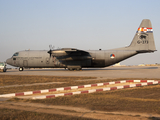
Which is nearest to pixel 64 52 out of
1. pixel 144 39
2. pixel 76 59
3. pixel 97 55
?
pixel 76 59

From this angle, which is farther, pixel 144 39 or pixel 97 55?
pixel 97 55

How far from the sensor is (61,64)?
4025 centimetres

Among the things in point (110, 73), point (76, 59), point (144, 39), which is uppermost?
point (144, 39)

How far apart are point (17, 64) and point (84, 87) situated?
30.8 meters

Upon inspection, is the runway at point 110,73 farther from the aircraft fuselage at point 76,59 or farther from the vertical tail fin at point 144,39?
the vertical tail fin at point 144,39

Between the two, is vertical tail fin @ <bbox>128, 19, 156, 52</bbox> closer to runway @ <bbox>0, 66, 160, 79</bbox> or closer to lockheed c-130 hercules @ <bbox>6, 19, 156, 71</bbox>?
lockheed c-130 hercules @ <bbox>6, 19, 156, 71</bbox>

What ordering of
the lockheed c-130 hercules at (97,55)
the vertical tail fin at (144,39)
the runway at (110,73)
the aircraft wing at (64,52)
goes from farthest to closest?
1. the vertical tail fin at (144,39)
2. the lockheed c-130 hercules at (97,55)
3. the aircraft wing at (64,52)
4. the runway at (110,73)

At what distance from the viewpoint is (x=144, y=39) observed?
129 ft

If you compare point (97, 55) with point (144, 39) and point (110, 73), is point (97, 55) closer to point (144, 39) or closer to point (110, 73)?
point (110, 73)

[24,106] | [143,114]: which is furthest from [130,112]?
[24,106]

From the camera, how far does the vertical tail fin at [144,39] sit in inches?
1543

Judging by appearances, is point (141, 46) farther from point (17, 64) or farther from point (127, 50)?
point (17, 64)

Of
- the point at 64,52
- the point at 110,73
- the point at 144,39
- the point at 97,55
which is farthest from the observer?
the point at 97,55

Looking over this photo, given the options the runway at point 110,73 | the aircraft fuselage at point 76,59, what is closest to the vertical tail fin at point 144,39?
the aircraft fuselage at point 76,59
